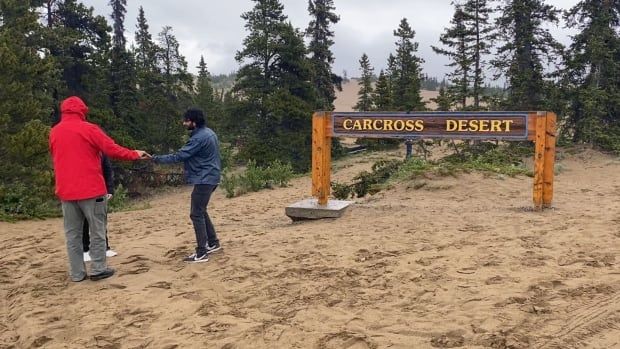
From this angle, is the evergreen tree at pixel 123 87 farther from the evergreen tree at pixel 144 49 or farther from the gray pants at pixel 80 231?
the gray pants at pixel 80 231

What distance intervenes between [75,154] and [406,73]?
139 feet

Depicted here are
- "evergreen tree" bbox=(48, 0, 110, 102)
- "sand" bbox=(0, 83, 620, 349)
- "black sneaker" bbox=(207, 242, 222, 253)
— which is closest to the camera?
"sand" bbox=(0, 83, 620, 349)

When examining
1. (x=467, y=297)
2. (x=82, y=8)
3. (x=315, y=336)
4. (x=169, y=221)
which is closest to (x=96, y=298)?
(x=315, y=336)

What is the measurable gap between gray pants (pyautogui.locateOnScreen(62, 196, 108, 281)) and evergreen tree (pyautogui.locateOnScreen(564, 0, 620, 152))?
834 inches

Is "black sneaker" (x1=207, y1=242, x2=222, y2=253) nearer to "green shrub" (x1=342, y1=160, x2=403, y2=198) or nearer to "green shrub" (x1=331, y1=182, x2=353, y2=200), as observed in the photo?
"green shrub" (x1=342, y1=160, x2=403, y2=198)

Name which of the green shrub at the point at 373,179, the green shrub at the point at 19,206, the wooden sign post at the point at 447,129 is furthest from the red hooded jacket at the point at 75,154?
the green shrub at the point at 373,179

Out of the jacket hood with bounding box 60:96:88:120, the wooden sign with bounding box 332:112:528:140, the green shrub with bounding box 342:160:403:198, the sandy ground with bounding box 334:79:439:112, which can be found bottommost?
the green shrub with bounding box 342:160:403:198

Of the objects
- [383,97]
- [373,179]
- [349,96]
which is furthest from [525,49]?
[349,96]

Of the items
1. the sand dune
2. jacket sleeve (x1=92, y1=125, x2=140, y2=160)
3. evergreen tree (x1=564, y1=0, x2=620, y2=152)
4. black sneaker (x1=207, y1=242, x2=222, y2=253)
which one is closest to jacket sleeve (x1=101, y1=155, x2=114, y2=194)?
jacket sleeve (x1=92, y1=125, x2=140, y2=160)

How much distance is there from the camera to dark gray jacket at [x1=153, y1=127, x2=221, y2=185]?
625 centimetres

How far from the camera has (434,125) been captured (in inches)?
325

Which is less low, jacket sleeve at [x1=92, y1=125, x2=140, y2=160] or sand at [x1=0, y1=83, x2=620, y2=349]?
jacket sleeve at [x1=92, y1=125, x2=140, y2=160]

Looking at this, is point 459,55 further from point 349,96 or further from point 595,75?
point 349,96

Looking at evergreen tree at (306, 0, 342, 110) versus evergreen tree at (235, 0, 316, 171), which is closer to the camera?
evergreen tree at (235, 0, 316, 171)
